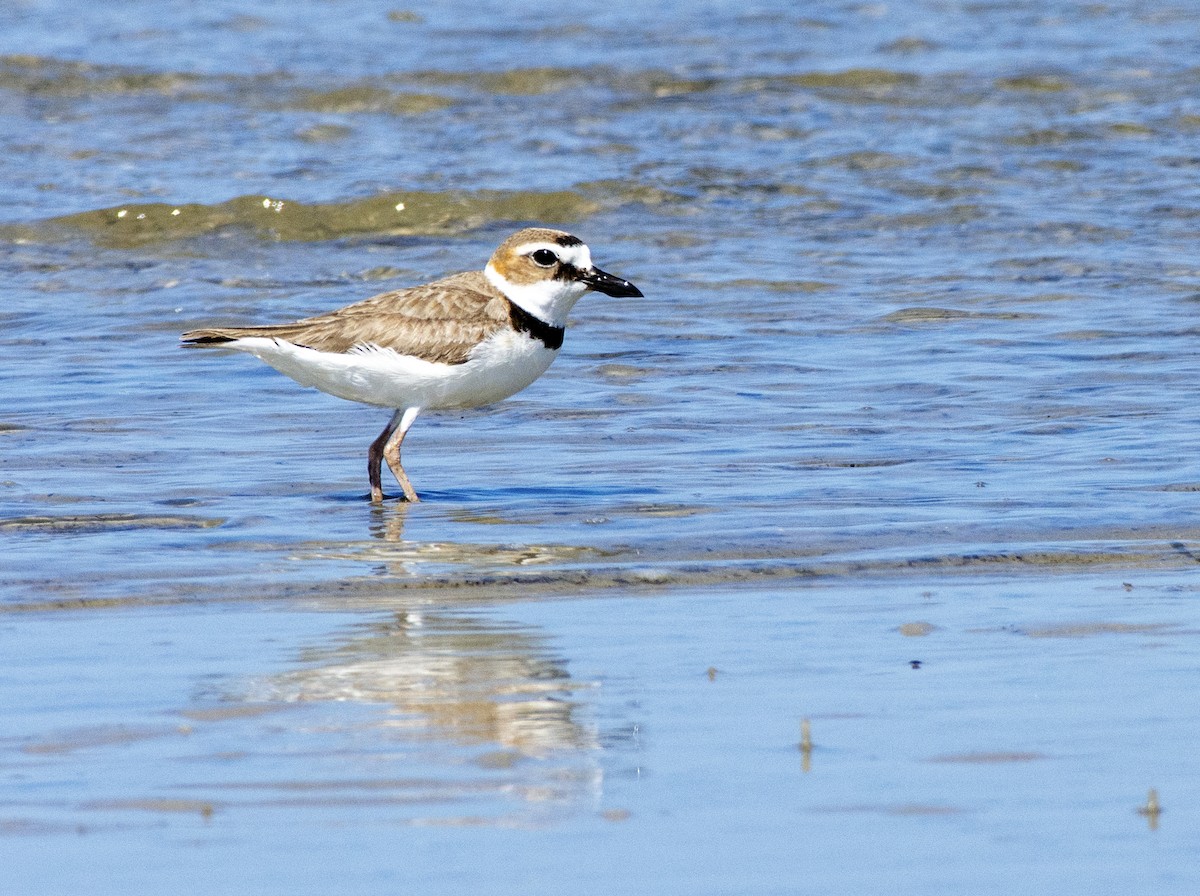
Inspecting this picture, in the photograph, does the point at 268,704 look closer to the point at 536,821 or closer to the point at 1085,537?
the point at 536,821

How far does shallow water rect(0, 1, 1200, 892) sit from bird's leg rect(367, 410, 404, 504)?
192 mm

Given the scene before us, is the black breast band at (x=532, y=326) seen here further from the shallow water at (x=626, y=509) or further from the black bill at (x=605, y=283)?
the shallow water at (x=626, y=509)

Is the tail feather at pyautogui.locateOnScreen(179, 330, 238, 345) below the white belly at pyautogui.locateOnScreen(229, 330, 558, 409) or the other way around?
the other way around

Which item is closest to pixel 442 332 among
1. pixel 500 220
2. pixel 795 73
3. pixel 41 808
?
pixel 41 808

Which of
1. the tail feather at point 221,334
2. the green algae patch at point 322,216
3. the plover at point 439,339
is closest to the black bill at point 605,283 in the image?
the plover at point 439,339

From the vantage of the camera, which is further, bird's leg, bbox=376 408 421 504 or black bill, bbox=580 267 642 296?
black bill, bbox=580 267 642 296

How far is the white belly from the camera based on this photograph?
8.33 meters

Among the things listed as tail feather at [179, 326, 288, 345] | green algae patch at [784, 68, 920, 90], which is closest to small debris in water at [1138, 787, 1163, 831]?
tail feather at [179, 326, 288, 345]

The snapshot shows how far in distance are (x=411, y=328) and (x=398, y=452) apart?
536 millimetres

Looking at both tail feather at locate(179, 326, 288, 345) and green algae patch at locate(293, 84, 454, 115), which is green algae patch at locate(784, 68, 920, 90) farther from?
tail feather at locate(179, 326, 288, 345)

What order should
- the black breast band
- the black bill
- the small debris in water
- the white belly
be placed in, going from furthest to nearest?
the black bill
the black breast band
the white belly
the small debris in water

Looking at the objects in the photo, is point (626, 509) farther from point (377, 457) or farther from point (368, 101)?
point (368, 101)

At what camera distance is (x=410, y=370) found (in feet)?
27.3

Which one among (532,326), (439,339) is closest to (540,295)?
(532,326)
